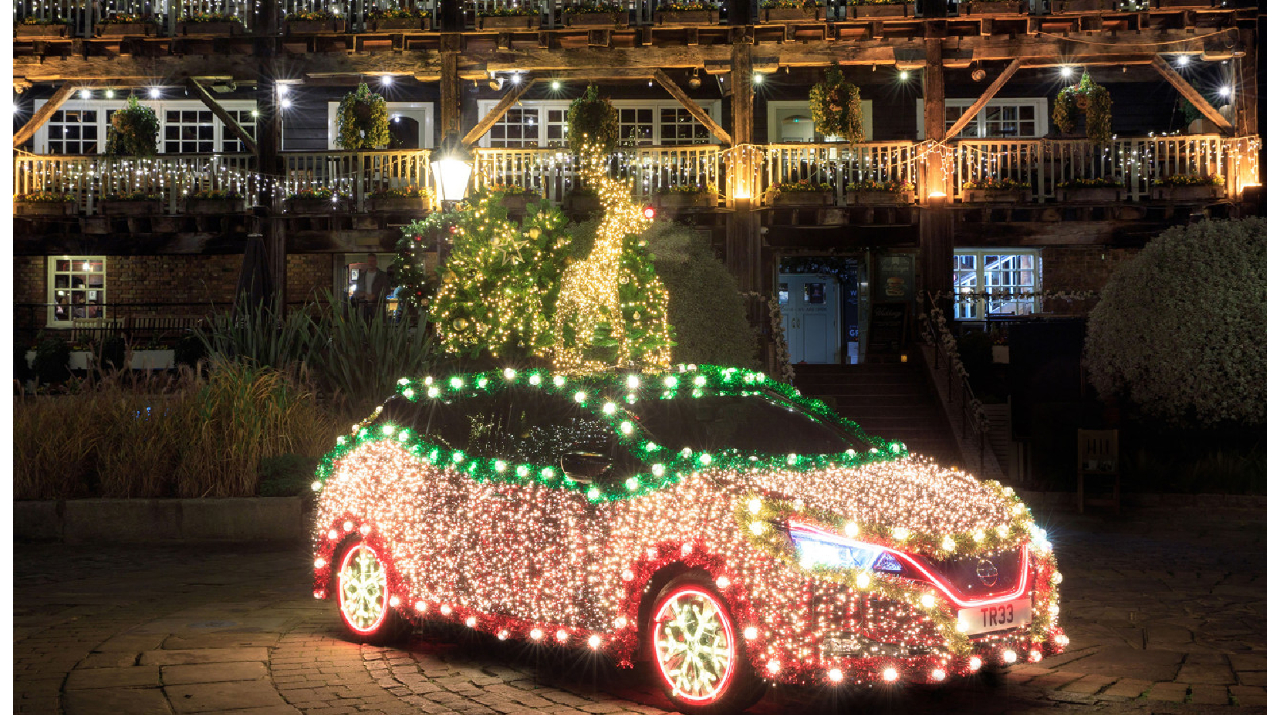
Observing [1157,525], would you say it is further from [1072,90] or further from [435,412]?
[1072,90]

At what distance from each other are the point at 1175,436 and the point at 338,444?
12.0 metres

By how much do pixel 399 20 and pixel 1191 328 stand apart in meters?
13.3

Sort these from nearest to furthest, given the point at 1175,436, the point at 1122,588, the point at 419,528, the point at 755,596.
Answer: the point at 755,596
the point at 419,528
the point at 1122,588
the point at 1175,436

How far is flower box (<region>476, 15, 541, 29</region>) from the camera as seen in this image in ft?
69.7

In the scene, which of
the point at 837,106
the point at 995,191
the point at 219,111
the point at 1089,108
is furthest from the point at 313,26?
the point at 1089,108

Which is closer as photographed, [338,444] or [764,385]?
[764,385]

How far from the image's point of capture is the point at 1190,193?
828 inches

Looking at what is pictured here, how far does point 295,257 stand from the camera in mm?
25328

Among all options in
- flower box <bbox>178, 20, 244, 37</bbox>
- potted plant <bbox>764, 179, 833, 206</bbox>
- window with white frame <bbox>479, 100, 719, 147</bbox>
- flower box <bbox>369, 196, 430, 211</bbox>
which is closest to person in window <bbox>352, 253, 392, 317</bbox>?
flower box <bbox>369, 196, 430, 211</bbox>

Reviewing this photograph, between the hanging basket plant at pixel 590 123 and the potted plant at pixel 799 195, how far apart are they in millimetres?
2818

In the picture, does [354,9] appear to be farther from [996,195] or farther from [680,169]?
[996,195]

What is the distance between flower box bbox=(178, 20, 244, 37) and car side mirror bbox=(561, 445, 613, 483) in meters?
18.0

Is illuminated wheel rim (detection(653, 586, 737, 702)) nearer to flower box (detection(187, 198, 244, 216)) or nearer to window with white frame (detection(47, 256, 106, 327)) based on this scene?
flower box (detection(187, 198, 244, 216))

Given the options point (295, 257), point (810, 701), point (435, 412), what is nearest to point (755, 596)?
point (810, 701)
